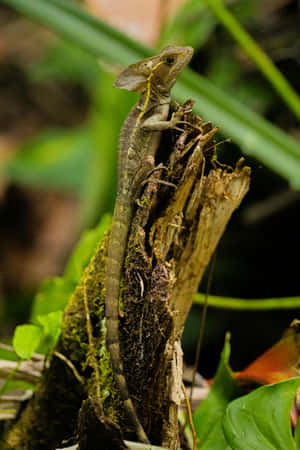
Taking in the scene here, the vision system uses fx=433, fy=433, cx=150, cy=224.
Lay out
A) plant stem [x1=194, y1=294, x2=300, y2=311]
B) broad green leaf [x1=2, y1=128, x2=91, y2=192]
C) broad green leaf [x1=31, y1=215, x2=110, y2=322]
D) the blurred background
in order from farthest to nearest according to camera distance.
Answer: broad green leaf [x1=2, y1=128, x2=91, y2=192] → the blurred background → plant stem [x1=194, y1=294, x2=300, y2=311] → broad green leaf [x1=31, y1=215, x2=110, y2=322]

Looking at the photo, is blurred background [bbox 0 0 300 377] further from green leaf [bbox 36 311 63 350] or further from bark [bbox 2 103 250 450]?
green leaf [bbox 36 311 63 350]

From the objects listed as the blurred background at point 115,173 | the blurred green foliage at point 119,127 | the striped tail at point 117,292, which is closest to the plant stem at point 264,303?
the blurred green foliage at point 119,127

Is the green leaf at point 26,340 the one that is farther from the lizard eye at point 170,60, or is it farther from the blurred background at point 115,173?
the lizard eye at point 170,60

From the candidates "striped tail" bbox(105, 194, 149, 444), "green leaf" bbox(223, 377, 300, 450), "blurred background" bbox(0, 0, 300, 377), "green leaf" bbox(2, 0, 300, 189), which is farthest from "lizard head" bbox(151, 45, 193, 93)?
"green leaf" bbox(223, 377, 300, 450)

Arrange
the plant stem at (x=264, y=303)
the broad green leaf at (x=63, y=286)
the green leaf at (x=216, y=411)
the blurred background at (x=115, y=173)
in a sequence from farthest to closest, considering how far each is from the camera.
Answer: the blurred background at (x=115, y=173)
the plant stem at (x=264, y=303)
the broad green leaf at (x=63, y=286)
the green leaf at (x=216, y=411)

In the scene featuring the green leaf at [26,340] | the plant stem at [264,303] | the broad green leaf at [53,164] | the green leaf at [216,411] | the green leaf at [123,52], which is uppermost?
the broad green leaf at [53,164]

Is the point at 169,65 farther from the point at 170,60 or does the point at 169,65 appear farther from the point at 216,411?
the point at 216,411
